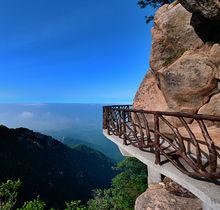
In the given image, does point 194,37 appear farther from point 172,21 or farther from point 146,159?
point 146,159

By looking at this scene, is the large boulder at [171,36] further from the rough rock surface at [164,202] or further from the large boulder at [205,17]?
the rough rock surface at [164,202]

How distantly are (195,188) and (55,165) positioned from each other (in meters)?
113

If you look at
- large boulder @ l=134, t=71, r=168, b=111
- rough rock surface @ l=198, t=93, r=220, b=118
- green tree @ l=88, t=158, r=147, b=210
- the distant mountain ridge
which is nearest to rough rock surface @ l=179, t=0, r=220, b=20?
rough rock surface @ l=198, t=93, r=220, b=118

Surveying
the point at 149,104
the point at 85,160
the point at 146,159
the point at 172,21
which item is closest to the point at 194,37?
the point at 172,21

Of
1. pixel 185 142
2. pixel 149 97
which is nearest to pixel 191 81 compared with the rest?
pixel 185 142

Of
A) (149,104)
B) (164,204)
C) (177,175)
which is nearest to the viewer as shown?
(177,175)

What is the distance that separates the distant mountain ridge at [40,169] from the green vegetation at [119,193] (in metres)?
49.3

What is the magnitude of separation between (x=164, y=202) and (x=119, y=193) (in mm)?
19725

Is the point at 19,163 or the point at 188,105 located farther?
the point at 19,163

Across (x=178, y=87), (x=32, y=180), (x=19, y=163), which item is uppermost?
(x=178, y=87)

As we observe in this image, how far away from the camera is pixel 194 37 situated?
11.3 metres

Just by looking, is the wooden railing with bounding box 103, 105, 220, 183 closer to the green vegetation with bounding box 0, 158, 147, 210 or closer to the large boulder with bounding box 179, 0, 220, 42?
the large boulder with bounding box 179, 0, 220, 42

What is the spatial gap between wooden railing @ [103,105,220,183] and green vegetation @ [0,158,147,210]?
11865 millimetres

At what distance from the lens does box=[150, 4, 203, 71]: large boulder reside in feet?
38.0
